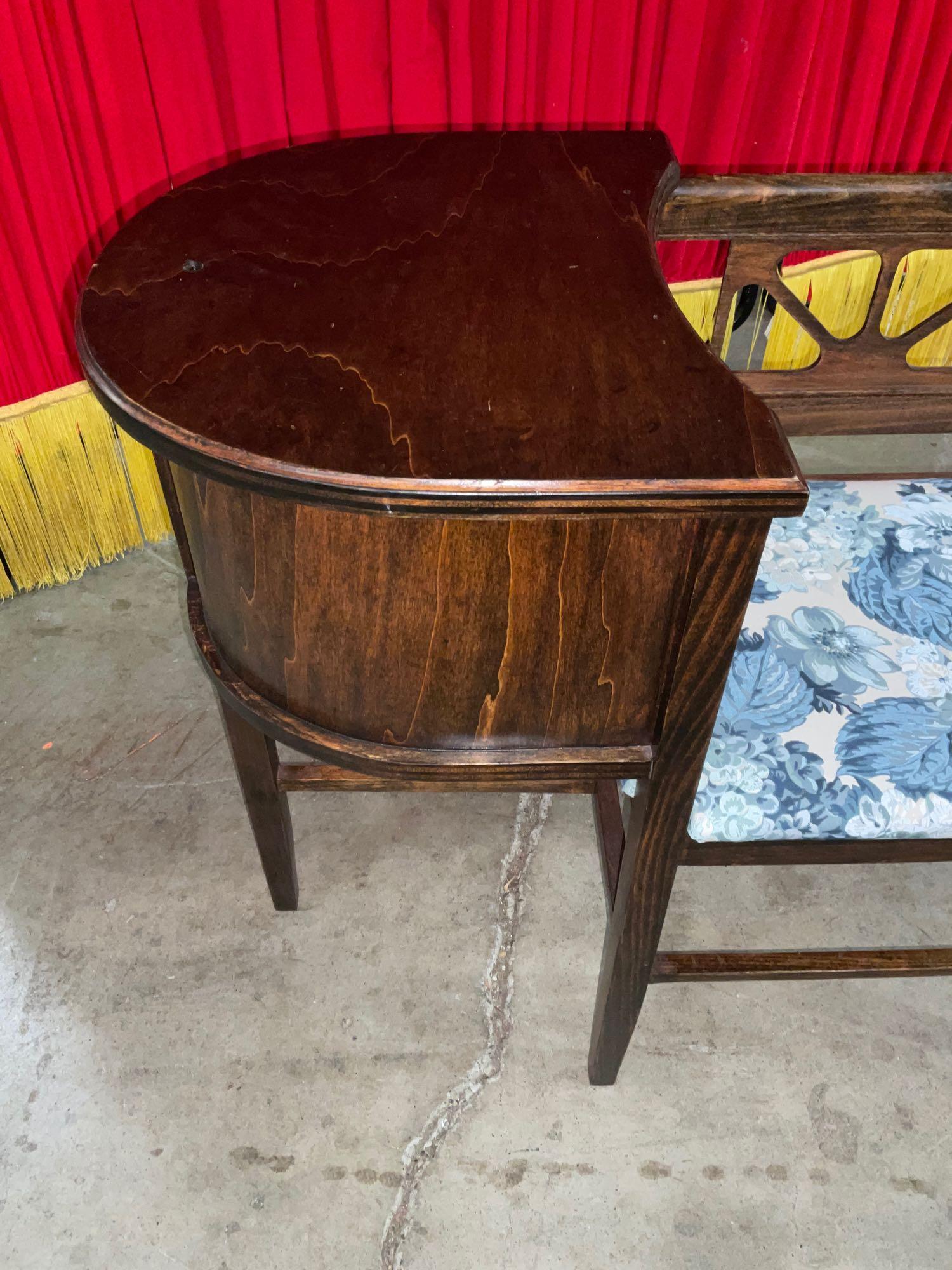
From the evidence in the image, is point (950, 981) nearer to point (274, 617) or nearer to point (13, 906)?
point (274, 617)

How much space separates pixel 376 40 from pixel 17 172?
0.59 metres

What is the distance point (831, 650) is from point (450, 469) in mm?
564

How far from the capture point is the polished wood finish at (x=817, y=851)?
1001mm

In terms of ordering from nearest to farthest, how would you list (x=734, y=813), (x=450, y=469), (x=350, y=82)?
(x=450, y=469)
(x=734, y=813)
(x=350, y=82)

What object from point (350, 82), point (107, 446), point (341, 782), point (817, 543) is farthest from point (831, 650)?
point (107, 446)

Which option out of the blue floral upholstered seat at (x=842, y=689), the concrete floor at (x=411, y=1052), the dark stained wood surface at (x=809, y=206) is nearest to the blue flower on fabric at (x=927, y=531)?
the blue floral upholstered seat at (x=842, y=689)

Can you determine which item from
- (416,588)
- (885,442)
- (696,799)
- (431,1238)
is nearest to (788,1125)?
(431,1238)

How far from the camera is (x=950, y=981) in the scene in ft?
4.76

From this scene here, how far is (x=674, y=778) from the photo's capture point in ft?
2.95

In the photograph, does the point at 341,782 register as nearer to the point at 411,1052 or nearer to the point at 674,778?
the point at 411,1052

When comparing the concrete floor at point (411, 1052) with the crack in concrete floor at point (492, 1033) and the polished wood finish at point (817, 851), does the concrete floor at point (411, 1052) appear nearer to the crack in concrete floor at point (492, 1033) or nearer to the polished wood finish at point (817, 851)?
the crack in concrete floor at point (492, 1033)

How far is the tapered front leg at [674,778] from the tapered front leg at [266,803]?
1.49 feet

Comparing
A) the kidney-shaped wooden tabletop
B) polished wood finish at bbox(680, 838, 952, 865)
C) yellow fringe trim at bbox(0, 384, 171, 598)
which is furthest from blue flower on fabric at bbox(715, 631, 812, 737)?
yellow fringe trim at bbox(0, 384, 171, 598)

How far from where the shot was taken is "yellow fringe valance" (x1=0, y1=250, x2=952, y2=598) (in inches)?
70.1
